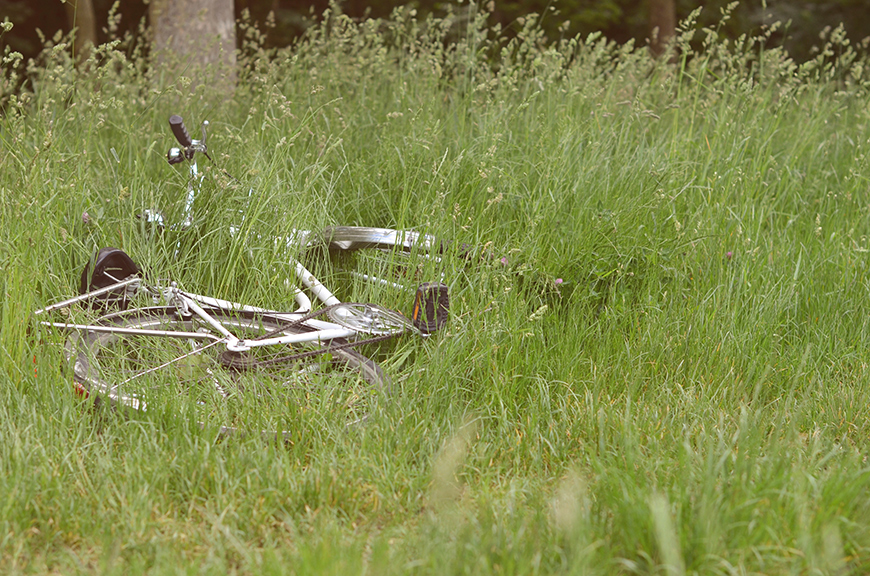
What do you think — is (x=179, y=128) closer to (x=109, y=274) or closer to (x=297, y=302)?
(x=109, y=274)

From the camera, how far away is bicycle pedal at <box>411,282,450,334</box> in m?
3.26

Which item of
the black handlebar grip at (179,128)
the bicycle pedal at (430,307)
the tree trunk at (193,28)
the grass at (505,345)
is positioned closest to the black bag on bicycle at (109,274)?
the grass at (505,345)

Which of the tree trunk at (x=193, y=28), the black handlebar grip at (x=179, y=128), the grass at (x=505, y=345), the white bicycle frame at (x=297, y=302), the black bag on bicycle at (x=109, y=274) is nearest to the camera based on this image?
the grass at (x=505, y=345)

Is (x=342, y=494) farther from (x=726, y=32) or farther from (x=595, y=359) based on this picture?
(x=726, y=32)

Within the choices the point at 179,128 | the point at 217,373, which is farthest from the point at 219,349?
the point at 179,128

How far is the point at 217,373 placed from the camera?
306 centimetres

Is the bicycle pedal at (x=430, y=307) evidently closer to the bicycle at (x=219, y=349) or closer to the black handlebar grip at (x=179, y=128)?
the bicycle at (x=219, y=349)

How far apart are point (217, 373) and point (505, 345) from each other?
116cm

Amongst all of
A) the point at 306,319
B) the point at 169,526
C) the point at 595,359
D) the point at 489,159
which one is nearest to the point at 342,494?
the point at 169,526

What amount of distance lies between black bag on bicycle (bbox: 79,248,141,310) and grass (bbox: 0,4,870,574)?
218mm

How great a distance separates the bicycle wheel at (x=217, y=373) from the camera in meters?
2.87

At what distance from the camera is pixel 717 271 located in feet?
13.1

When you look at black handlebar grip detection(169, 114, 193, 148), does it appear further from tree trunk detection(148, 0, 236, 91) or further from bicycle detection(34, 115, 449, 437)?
tree trunk detection(148, 0, 236, 91)

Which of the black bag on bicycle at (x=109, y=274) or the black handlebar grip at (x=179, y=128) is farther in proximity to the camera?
the black handlebar grip at (x=179, y=128)
